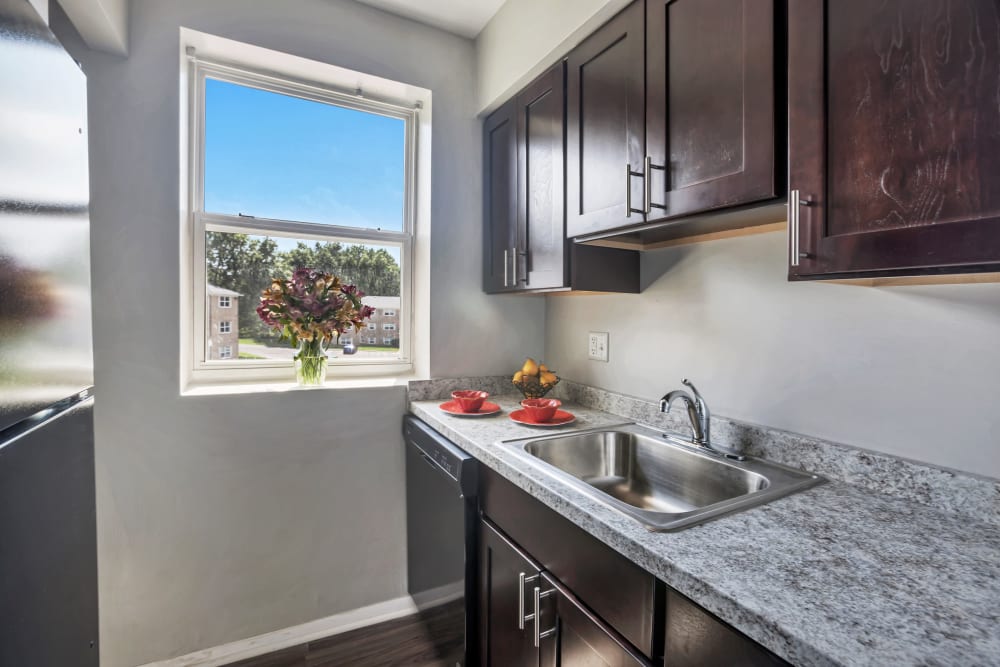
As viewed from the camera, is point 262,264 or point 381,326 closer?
point 262,264

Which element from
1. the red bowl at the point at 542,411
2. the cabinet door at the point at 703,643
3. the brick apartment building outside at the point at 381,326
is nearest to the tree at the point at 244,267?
the brick apartment building outside at the point at 381,326

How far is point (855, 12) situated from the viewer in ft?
2.59

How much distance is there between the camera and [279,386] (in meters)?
1.86

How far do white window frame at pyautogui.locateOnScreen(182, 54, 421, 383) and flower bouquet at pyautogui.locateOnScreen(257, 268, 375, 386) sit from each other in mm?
161

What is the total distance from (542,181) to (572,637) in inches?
54.5

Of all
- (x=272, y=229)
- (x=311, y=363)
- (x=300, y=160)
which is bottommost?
(x=311, y=363)

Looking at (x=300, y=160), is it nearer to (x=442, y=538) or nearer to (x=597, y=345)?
(x=597, y=345)

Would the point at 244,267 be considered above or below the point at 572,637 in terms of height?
above

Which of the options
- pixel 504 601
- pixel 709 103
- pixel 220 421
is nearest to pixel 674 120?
pixel 709 103

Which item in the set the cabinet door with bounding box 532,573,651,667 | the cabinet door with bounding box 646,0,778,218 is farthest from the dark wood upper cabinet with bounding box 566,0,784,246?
the cabinet door with bounding box 532,573,651,667

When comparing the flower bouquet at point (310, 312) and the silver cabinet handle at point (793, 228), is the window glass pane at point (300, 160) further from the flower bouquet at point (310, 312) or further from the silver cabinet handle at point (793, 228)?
the silver cabinet handle at point (793, 228)

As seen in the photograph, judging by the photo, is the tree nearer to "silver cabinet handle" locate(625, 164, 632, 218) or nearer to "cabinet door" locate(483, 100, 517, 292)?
"cabinet door" locate(483, 100, 517, 292)

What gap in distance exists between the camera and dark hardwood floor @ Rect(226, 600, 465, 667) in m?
1.63

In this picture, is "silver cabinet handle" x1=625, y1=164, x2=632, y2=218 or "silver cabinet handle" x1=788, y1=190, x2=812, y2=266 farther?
"silver cabinet handle" x1=625, y1=164, x2=632, y2=218
